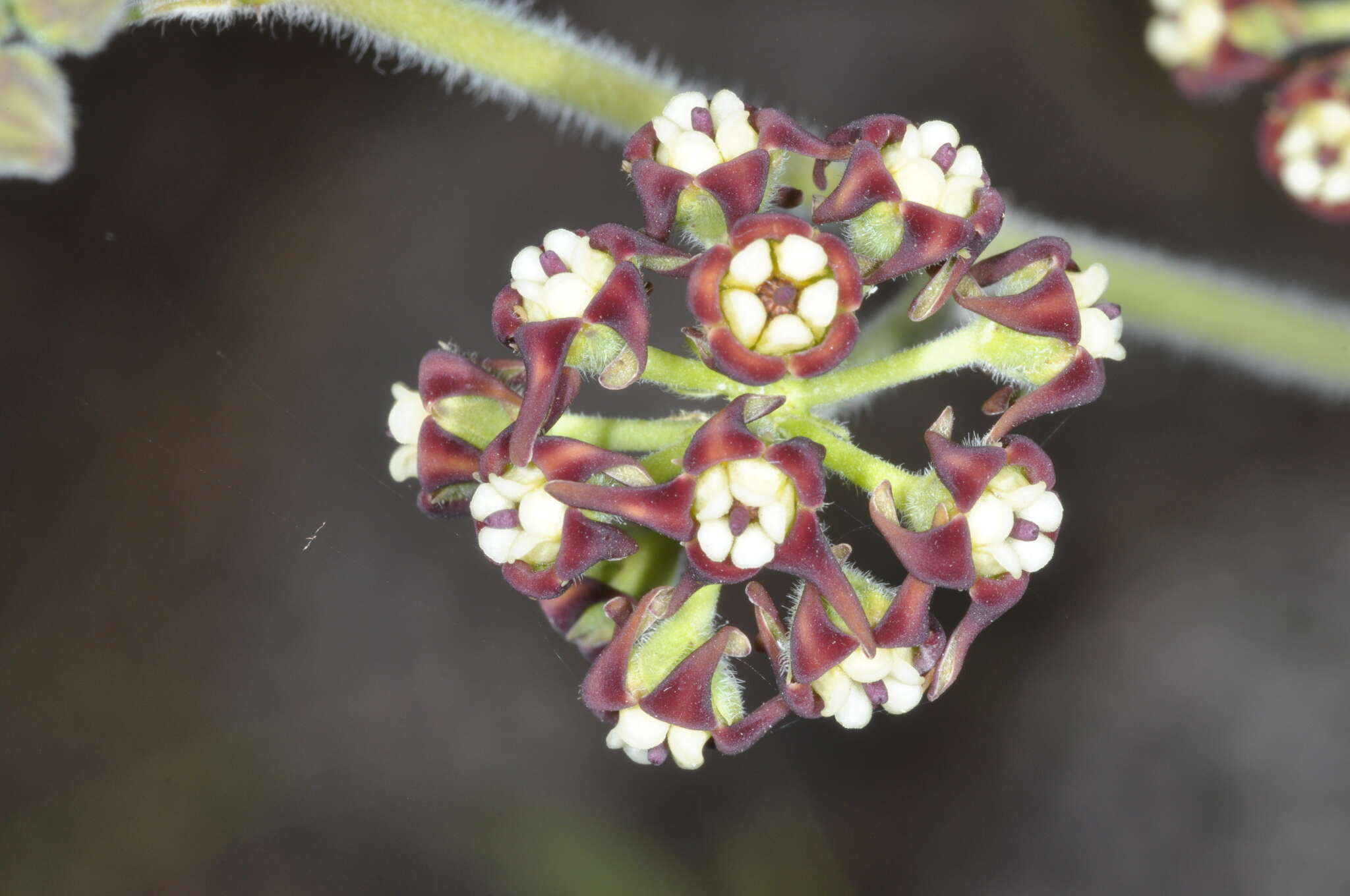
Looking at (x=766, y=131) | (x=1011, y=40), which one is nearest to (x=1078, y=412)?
(x=1011, y=40)

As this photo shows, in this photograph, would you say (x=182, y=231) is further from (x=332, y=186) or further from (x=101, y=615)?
(x=101, y=615)

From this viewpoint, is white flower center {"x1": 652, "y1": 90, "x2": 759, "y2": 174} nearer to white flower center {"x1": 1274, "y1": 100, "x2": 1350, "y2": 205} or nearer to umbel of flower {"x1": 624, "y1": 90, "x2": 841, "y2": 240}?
umbel of flower {"x1": 624, "y1": 90, "x2": 841, "y2": 240}

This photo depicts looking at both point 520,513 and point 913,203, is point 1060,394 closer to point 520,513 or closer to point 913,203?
point 913,203

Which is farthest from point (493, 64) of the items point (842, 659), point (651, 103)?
point (842, 659)

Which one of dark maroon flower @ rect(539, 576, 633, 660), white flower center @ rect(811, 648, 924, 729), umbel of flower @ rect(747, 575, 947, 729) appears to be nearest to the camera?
umbel of flower @ rect(747, 575, 947, 729)

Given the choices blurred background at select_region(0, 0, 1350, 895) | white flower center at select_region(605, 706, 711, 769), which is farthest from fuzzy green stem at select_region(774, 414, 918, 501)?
blurred background at select_region(0, 0, 1350, 895)
